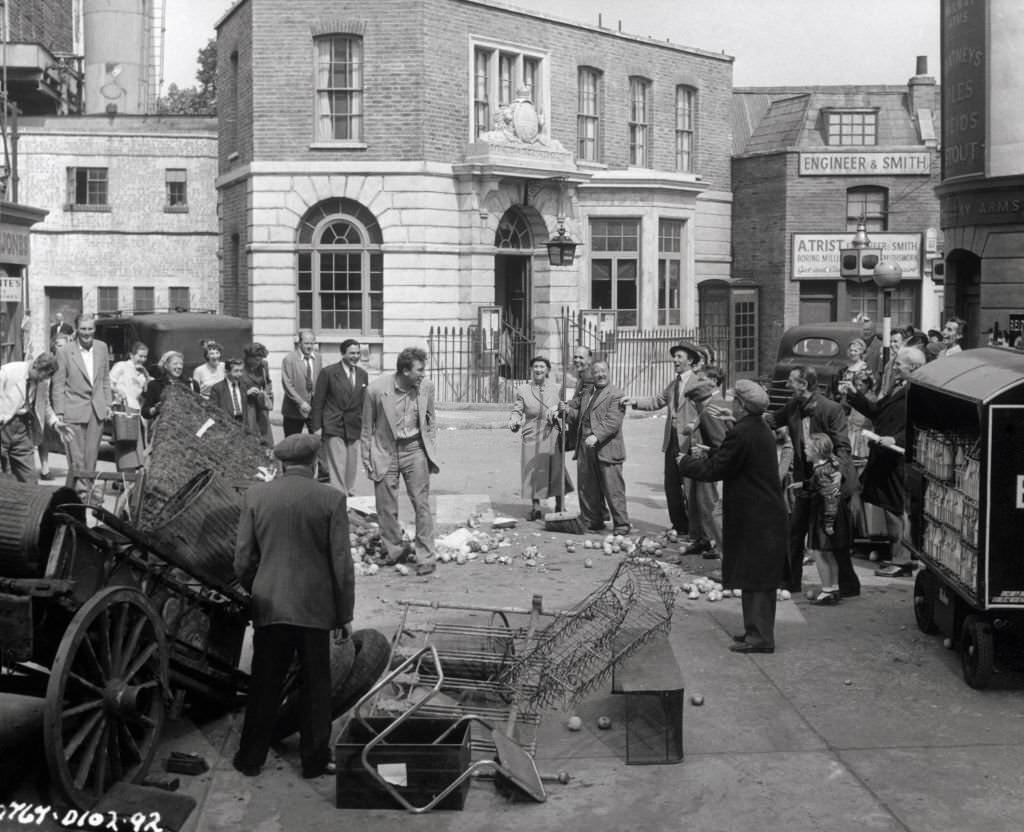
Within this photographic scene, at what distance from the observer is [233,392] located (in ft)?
47.5

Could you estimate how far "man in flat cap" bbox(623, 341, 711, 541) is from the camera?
41.4ft

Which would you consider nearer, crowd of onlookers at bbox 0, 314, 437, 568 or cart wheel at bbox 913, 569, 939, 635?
cart wheel at bbox 913, 569, 939, 635

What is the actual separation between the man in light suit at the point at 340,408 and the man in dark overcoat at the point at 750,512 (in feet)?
20.0

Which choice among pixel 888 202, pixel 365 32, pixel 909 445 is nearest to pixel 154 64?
pixel 365 32

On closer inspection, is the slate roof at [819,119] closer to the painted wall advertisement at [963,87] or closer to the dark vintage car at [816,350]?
the dark vintage car at [816,350]

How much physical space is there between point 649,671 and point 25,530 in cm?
341

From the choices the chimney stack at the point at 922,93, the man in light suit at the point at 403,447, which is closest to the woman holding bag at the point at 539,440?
the man in light suit at the point at 403,447

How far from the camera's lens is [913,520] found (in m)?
9.77

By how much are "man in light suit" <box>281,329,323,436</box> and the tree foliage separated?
150 ft

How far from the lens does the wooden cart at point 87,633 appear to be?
218 inches

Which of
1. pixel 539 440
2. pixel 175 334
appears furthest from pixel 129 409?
pixel 175 334

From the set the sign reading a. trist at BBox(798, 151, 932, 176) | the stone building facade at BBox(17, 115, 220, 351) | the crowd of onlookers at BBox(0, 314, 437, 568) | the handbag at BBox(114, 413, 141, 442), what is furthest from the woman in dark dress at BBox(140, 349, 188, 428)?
the stone building facade at BBox(17, 115, 220, 351)

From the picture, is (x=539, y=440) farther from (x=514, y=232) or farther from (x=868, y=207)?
(x=868, y=207)

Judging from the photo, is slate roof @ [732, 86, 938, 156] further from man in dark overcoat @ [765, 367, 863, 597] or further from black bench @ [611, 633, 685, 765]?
black bench @ [611, 633, 685, 765]
